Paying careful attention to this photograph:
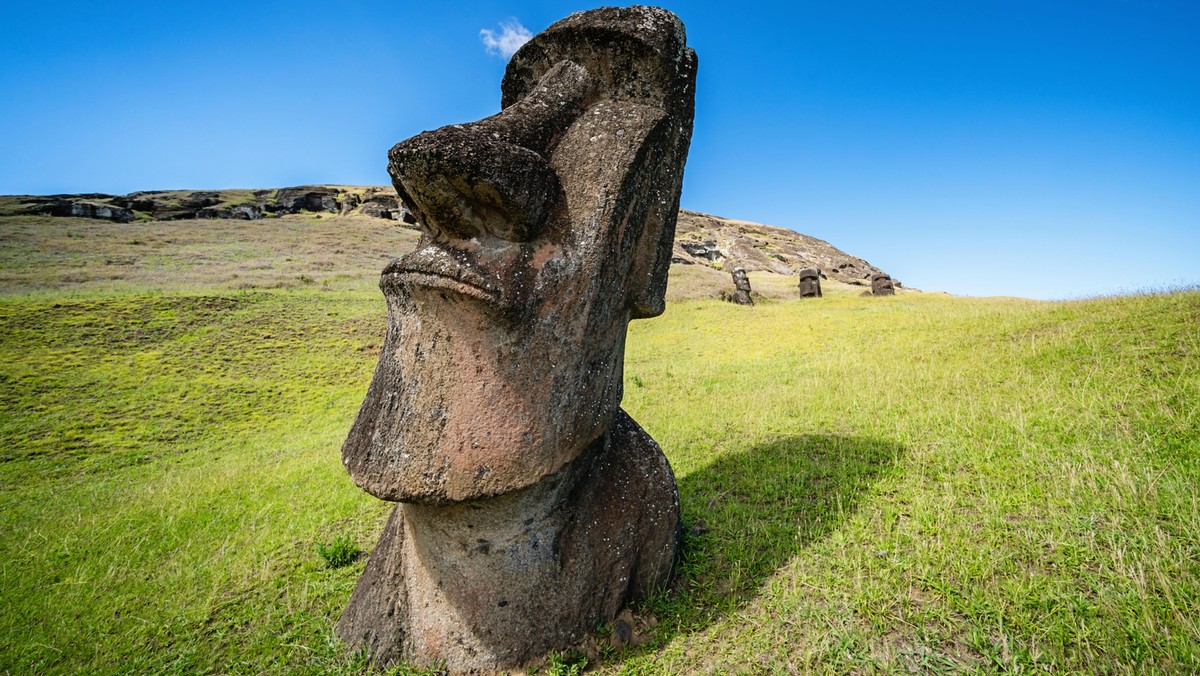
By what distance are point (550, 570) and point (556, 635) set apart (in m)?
0.45

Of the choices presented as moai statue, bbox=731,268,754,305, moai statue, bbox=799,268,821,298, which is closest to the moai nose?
moai statue, bbox=731,268,754,305

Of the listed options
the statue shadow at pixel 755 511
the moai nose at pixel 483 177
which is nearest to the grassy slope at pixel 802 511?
the statue shadow at pixel 755 511

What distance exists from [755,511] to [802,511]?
1.37 feet

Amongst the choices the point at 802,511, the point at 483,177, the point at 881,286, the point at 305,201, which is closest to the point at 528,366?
the point at 483,177

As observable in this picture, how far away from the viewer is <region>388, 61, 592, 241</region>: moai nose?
3369 mm

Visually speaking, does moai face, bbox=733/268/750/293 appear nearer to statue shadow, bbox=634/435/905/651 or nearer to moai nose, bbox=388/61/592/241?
statue shadow, bbox=634/435/905/651

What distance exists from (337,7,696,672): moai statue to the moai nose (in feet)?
0.04

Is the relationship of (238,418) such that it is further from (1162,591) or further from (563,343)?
(1162,591)

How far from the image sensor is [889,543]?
425 cm

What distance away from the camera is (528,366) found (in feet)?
11.5

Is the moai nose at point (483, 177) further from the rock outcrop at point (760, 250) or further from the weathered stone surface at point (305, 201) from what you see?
the weathered stone surface at point (305, 201)

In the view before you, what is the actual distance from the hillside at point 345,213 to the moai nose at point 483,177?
55.4 metres

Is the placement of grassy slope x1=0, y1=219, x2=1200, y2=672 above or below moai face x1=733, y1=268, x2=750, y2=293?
below

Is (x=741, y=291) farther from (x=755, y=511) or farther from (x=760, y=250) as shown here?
(x=760, y=250)
